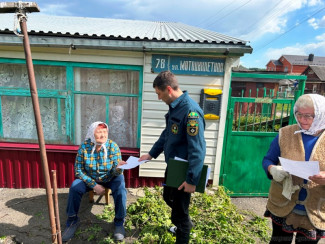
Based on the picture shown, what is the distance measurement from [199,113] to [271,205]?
996 millimetres

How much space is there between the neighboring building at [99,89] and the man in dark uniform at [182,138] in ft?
4.82

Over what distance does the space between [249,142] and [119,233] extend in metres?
2.54

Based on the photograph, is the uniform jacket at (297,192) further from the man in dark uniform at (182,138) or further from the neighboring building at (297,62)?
the neighboring building at (297,62)

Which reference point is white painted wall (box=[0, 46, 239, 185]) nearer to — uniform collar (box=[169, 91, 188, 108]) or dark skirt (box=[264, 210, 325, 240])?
uniform collar (box=[169, 91, 188, 108])

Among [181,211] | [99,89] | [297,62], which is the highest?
[297,62]

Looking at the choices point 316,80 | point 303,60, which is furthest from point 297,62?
point 316,80

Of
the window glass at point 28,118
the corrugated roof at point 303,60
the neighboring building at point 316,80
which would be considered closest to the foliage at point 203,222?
the window glass at point 28,118

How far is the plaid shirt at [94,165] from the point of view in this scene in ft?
9.42

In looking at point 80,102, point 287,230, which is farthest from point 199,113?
point 80,102

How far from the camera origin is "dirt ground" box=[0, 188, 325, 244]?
110 inches

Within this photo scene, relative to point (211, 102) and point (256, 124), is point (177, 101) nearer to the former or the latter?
point (211, 102)

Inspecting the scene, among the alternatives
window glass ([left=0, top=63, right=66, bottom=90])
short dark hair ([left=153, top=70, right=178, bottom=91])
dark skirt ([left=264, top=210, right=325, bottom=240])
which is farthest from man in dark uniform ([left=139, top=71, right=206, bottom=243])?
window glass ([left=0, top=63, right=66, bottom=90])

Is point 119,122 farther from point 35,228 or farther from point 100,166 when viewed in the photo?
point 35,228

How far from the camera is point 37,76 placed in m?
3.69
